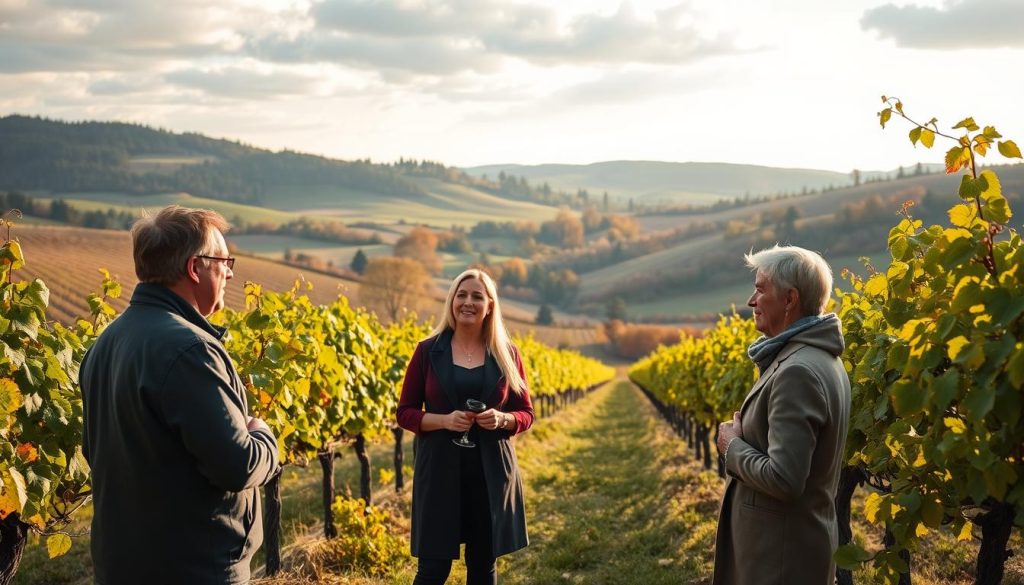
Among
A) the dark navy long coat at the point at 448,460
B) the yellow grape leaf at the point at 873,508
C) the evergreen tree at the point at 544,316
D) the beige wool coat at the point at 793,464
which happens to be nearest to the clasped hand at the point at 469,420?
the dark navy long coat at the point at 448,460

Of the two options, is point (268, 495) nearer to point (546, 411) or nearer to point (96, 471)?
point (96, 471)

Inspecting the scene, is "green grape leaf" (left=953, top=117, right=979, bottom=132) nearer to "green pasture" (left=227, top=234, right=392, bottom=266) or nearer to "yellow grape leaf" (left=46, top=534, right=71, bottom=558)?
"yellow grape leaf" (left=46, top=534, right=71, bottom=558)

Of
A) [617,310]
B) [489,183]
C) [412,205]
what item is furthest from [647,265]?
[489,183]

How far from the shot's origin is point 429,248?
97.9 m

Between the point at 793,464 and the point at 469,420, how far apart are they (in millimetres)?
1593

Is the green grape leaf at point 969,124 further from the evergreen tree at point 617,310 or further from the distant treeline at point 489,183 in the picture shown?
the distant treeline at point 489,183

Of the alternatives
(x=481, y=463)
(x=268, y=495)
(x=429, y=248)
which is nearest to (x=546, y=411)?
(x=268, y=495)

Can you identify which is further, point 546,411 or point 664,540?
point 546,411

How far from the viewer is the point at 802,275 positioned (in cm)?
305

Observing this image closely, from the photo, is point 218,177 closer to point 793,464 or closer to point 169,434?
point 169,434

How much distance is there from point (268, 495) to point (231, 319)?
5.14 ft

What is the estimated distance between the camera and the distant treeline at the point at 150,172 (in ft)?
324

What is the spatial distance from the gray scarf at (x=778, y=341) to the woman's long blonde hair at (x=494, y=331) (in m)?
1.39

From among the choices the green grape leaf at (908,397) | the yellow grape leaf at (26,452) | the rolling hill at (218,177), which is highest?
the rolling hill at (218,177)
